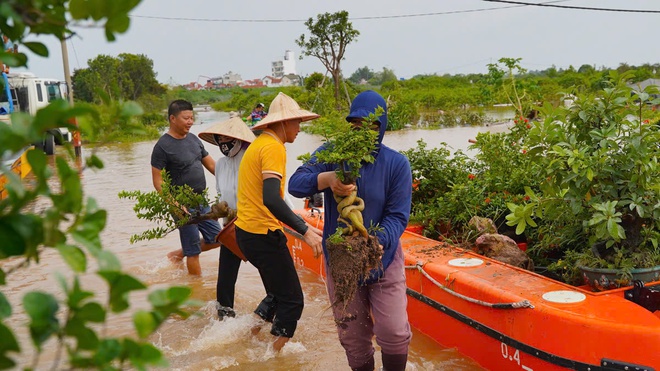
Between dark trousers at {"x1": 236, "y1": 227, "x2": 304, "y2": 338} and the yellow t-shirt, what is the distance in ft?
0.21

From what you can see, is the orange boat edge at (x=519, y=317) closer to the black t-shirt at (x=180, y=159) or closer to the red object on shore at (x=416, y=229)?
the red object on shore at (x=416, y=229)

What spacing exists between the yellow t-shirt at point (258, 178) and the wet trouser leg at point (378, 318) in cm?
83

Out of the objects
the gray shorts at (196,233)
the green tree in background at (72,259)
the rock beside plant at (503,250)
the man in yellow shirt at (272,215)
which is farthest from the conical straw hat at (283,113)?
the green tree in background at (72,259)

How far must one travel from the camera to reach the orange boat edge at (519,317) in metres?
3.46

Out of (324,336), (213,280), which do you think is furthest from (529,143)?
(213,280)

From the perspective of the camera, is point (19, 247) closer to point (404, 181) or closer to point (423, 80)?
point (404, 181)

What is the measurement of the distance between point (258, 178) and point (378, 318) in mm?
1282

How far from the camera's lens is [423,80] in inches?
2202

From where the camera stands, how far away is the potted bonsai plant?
4004 millimetres

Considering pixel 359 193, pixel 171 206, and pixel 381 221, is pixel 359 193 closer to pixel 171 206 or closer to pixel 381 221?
pixel 381 221

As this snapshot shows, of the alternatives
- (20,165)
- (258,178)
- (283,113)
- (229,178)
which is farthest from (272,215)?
(20,165)

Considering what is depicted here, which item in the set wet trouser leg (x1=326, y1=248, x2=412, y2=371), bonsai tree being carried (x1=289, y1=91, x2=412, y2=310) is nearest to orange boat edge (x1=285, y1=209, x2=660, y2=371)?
wet trouser leg (x1=326, y1=248, x2=412, y2=371)

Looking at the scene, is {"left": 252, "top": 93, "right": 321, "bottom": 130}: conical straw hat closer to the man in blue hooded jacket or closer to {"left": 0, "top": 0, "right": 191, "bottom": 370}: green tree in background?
the man in blue hooded jacket

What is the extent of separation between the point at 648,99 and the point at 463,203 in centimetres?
182
